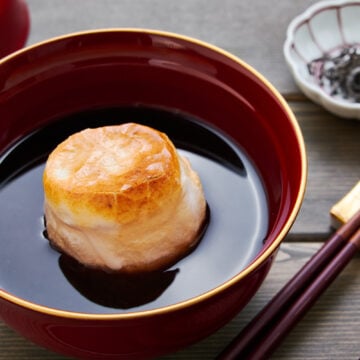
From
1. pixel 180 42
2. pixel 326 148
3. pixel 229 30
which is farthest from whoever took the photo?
pixel 229 30

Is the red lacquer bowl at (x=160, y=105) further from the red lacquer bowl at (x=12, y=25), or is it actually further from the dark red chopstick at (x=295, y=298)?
the red lacquer bowl at (x=12, y=25)

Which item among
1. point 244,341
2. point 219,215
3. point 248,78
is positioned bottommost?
point 244,341

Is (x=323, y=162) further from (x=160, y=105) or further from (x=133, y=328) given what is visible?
(x=133, y=328)

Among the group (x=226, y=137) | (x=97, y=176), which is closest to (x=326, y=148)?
(x=226, y=137)

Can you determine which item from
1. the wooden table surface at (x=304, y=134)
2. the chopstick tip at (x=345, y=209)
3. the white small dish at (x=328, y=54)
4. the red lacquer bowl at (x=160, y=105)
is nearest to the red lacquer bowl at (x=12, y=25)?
the wooden table surface at (x=304, y=134)

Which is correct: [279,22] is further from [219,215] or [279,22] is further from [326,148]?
[219,215]

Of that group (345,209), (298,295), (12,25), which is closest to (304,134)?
(345,209)
